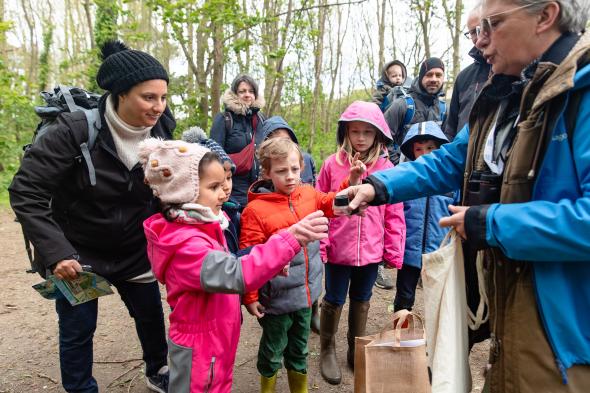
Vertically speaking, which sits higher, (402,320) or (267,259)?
(267,259)

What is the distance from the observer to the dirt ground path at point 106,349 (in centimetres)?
302

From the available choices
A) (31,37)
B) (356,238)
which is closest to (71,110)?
(356,238)

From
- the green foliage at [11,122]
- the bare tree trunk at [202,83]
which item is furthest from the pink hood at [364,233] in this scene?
the green foliage at [11,122]

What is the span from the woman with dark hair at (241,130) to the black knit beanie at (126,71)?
2.12 meters

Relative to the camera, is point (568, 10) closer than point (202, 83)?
Yes

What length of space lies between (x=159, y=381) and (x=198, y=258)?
5.07 ft

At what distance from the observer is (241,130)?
4.56 meters

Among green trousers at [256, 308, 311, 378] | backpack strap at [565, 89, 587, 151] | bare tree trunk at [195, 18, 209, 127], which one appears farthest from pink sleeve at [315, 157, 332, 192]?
bare tree trunk at [195, 18, 209, 127]

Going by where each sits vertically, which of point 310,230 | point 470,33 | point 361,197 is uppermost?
point 470,33

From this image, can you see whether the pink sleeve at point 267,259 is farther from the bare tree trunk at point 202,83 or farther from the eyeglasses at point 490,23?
the bare tree trunk at point 202,83

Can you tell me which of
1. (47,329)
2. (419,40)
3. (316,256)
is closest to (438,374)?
(316,256)

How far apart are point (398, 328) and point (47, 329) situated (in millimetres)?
3402

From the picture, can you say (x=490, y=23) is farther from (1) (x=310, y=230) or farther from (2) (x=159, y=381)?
(2) (x=159, y=381)

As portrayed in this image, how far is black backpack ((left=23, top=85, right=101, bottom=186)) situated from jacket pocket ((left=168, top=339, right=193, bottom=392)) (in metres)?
1.01
